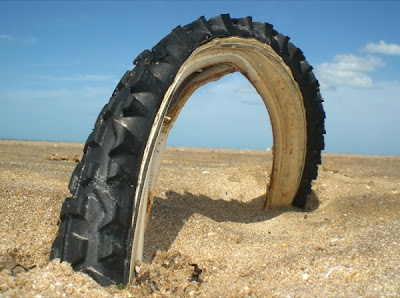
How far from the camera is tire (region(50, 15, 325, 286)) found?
7.13 feet

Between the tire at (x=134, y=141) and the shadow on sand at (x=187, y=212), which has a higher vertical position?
the tire at (x=134, y=141)

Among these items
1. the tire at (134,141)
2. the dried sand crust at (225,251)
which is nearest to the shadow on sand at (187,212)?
the dried sand crust at (225,251)

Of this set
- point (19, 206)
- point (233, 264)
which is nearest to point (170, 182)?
point (19, 206)

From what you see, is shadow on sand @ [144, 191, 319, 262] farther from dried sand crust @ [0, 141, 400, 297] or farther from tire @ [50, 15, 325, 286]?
tire @ [50, 15, 325, 286]

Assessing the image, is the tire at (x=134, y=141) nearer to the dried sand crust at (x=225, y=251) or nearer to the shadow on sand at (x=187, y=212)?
the dried sand crust at (x=225, y=251)

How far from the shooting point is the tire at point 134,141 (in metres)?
2.17

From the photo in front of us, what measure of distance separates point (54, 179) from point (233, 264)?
2.66 metres

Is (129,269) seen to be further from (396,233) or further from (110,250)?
(396,233)

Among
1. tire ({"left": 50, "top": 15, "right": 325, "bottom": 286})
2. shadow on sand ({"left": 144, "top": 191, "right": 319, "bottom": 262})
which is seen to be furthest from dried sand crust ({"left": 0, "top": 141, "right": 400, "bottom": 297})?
tire ({"left": 50, "top": 15, "right": 325, "bottom": 286})

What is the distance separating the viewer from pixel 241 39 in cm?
335

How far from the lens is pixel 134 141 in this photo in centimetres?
233

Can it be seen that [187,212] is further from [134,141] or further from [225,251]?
[134,141]

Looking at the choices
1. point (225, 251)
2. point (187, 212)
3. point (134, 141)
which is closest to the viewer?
point (134, 141)

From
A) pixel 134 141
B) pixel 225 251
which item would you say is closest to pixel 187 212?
pixel 225 251
